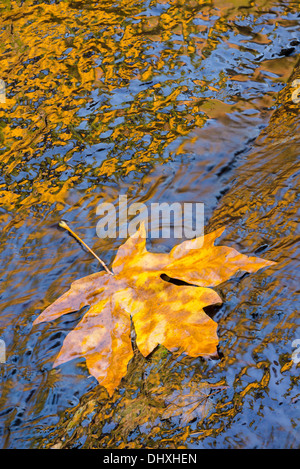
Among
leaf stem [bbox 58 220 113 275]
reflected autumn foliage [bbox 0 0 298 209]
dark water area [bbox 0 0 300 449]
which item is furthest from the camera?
reflected autumn foliage [bbox 0 0 298 209]

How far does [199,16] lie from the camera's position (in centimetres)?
232

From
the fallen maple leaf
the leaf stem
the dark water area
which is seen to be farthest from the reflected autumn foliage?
the fallen maple leaf

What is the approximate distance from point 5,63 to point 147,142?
995 millimetres

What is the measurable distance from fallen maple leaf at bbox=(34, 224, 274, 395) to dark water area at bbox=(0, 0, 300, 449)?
4cm

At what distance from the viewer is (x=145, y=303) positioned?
4.28 feet

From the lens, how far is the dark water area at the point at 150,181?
1.12 metres

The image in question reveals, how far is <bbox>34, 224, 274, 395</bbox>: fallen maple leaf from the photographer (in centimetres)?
119

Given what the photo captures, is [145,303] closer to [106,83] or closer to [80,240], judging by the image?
[80,240]

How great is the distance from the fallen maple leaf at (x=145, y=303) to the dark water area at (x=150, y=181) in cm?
4

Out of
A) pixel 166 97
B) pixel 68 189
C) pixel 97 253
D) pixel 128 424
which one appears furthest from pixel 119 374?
pixel 166 97

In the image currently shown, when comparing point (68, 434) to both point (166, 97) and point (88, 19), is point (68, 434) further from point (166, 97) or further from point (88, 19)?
point (88, 19)

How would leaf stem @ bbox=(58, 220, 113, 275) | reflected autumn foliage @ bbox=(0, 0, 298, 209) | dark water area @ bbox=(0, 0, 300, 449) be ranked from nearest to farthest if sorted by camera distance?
dark water area @ bbox=(0, 0, 300, 449), leaf stem @ bbox=(58, 220, 113, 275), reflected autumn foliage @ bbox=(0, 0, 298, 209)

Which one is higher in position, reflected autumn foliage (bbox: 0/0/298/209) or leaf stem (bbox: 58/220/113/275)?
reflected autumn foliage (bbox: 0/0/298/209)

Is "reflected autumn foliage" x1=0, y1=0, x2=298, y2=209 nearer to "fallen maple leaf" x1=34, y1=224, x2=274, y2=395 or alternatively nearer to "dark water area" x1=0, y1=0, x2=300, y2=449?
"dark water area" x1=0, y1=0, x2=300, y2=449
